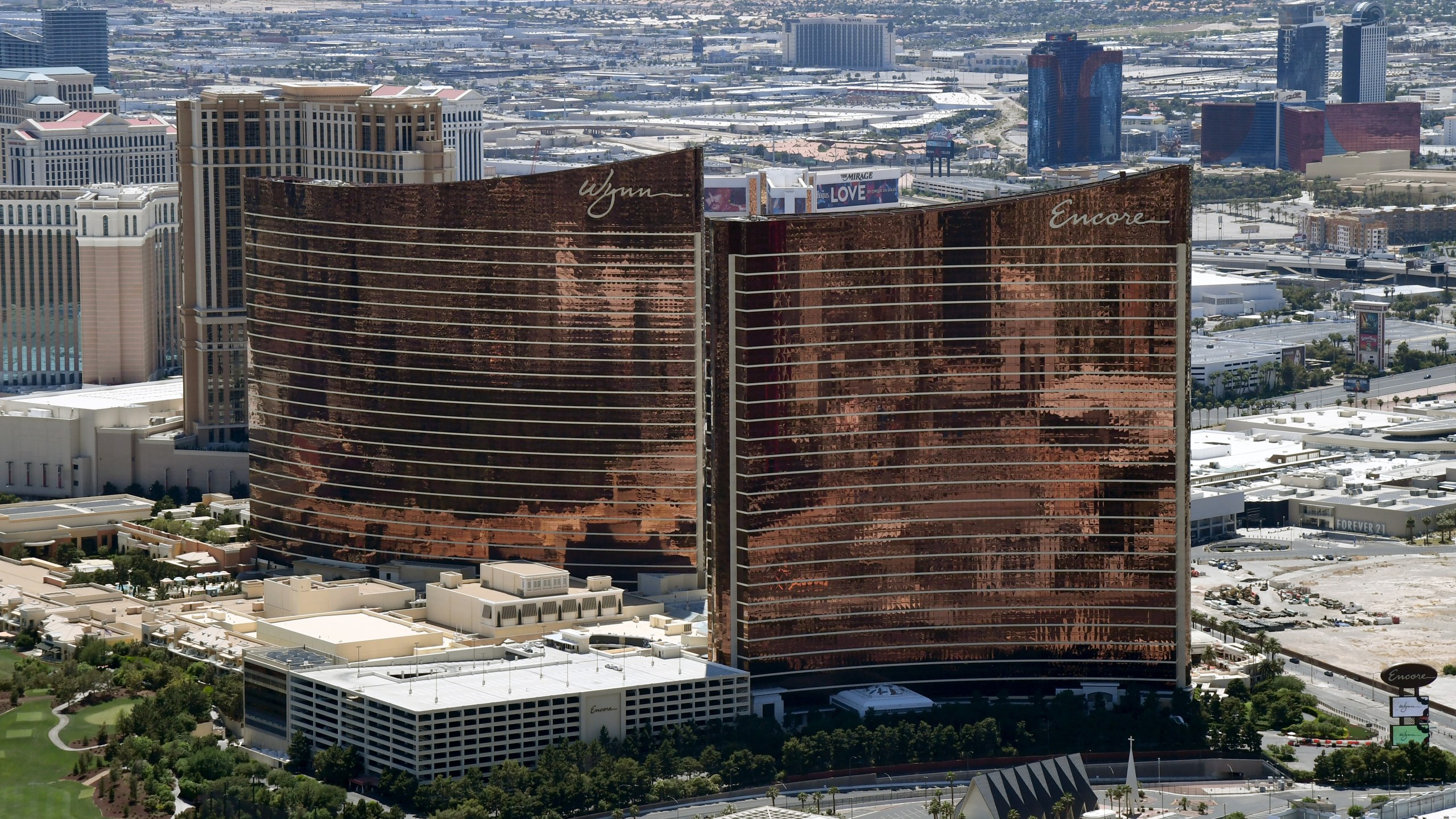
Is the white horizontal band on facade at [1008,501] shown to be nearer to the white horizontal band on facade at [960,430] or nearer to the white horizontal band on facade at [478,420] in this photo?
the white horizontal band on facade at [960,430]

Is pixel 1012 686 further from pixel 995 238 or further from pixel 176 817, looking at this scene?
pixel 176 817

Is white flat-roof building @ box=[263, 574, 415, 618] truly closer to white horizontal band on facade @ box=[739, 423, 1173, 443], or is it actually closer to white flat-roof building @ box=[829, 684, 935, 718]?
white flat-roof building @ box=[829, 684, 935, 718]

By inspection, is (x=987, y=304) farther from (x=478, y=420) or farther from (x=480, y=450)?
(x=480, y=450)

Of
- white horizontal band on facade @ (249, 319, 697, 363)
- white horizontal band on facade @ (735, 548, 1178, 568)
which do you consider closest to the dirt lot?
white horizontal band on facade @ (735, 548, 1178, 568)

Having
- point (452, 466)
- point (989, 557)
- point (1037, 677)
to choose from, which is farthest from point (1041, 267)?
point (452, 466)

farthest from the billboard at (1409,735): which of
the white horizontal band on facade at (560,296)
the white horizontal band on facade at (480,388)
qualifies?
the white horizontal band on facade at (560,296)

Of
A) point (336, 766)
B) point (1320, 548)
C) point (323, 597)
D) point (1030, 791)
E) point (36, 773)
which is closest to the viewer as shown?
point (1030, 791)

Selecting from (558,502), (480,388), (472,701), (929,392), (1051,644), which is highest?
(929,392)
